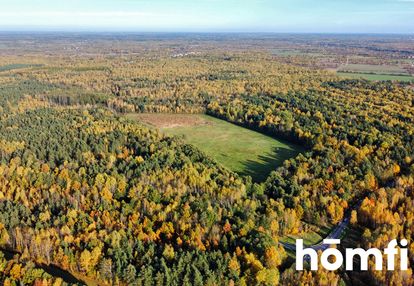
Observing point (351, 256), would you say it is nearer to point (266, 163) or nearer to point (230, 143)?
point (266, 163)

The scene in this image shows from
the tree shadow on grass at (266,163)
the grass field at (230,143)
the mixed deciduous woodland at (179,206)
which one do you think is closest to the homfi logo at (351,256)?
the mixed deciduous woodland at (179,206)

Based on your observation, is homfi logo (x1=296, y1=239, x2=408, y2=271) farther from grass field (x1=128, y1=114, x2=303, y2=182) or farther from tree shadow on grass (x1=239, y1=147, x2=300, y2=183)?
grass field (x1=128, y1=114, x2=303, y2=182)

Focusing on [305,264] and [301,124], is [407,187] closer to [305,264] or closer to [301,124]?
[305,264]

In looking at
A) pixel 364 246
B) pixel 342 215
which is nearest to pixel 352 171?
pixel 342 215

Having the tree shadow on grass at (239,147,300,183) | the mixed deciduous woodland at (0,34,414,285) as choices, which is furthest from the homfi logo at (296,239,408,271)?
the tree shadow on grass at (239,147,300,183)

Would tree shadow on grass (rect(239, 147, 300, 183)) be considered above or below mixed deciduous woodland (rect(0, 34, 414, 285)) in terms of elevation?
below

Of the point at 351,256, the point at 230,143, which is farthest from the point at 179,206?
the point at 230,143

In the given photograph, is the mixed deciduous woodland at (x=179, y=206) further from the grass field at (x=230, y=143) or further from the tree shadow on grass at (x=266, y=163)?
the tree shadow on grass at (x=266, y=163)
